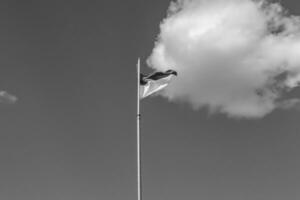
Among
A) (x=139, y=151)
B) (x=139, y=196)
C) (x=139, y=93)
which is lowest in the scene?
(x=139, y=196)

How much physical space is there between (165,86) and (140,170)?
25.2 ft

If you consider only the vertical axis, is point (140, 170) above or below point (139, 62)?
below

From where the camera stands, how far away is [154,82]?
4147cm

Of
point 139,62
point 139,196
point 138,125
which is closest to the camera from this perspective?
point 139,196

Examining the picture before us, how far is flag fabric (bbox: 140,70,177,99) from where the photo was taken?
135 ft

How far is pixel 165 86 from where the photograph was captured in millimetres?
41281

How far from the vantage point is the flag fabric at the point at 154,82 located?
1623 inches

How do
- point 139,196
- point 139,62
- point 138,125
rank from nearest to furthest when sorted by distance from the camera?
point 139,196, point 138,125, point 139,62

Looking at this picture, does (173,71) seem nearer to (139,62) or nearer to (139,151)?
(139,62)

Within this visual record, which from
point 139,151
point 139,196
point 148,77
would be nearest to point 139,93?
point 148,77

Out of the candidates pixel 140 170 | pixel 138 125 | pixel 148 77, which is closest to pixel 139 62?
pixel 148 77

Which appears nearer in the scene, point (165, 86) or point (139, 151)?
point (139, 151)

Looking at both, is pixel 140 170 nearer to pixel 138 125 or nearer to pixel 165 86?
pixel 138 125

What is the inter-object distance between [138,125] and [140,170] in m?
3.48
